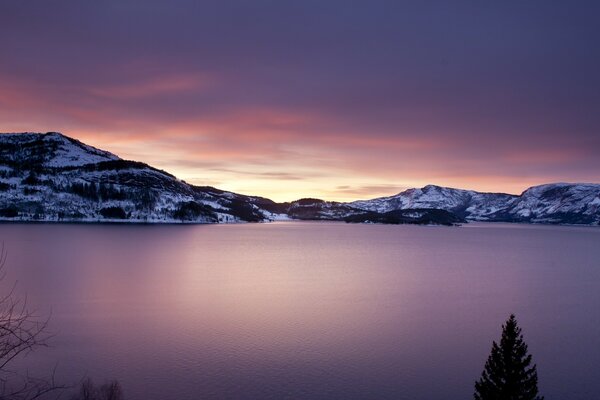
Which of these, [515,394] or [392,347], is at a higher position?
[515,394]

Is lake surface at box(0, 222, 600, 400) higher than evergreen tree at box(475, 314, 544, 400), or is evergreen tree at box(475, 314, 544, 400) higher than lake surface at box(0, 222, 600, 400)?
evergreen tree at box(475, 314, 544, 400)

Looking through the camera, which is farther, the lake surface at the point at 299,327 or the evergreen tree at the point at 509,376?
the lake surface at the point at 299,327

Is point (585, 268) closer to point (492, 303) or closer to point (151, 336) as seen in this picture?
point (492, 303)

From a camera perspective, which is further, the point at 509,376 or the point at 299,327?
the point at 299,327

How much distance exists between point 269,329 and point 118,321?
58.4 ft

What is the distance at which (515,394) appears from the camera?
23578mm

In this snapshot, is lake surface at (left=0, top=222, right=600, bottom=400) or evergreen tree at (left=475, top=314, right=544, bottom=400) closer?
evergreen tree at (left=475, top=314, right=544, bottom=400)

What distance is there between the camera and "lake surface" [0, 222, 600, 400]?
3331 centimetres

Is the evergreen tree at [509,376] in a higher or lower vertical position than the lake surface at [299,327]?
higher

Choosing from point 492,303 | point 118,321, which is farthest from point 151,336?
point 492,303

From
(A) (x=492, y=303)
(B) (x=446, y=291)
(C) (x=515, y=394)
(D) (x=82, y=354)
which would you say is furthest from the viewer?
(B) (x=446, y=291)

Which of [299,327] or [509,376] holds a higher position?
[509,376]

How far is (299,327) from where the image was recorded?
49.3 meters

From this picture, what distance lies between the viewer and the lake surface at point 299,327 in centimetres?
3331
